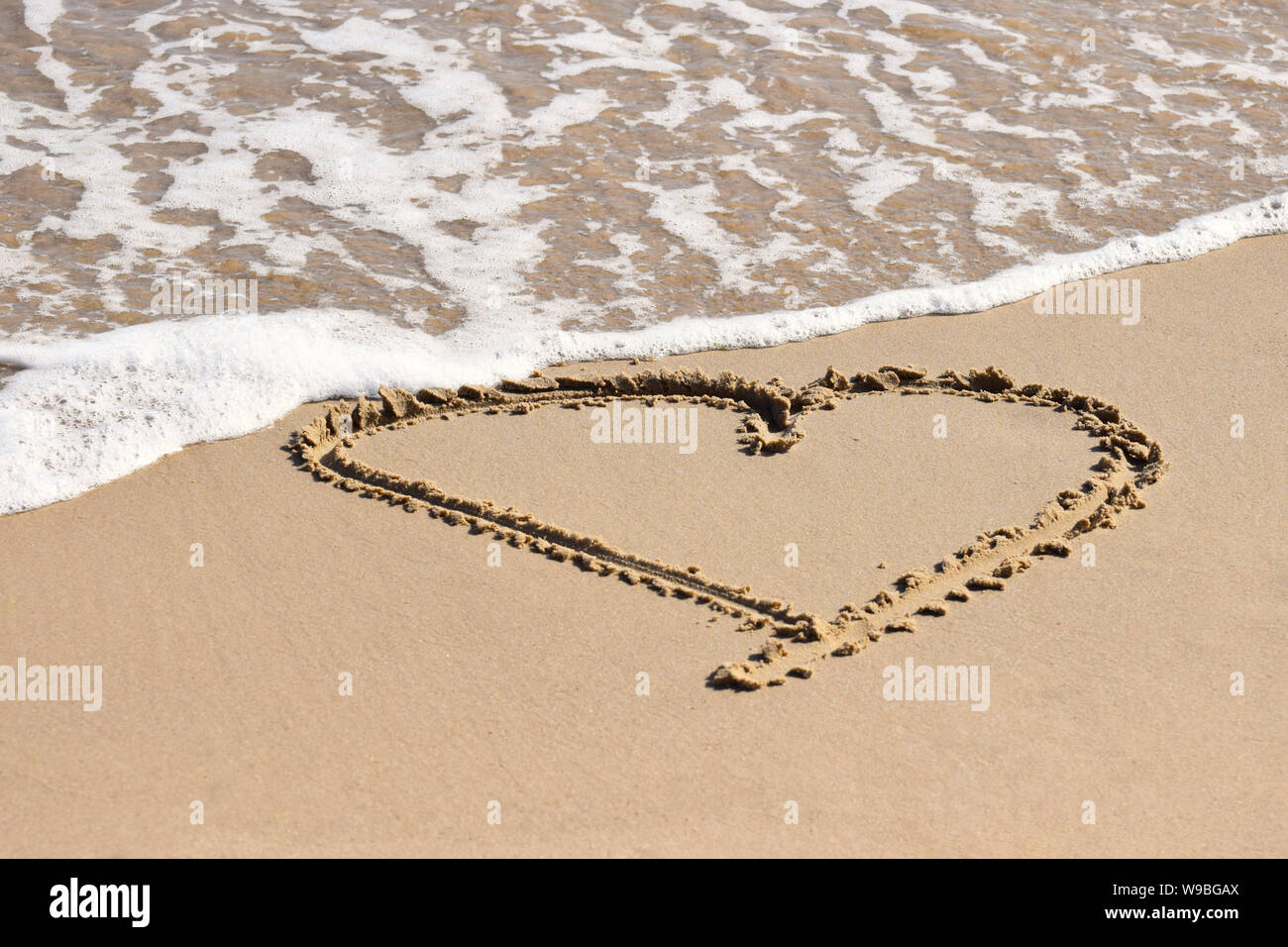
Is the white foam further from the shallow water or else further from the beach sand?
the beach sand

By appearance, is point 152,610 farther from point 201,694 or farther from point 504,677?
point 504,677

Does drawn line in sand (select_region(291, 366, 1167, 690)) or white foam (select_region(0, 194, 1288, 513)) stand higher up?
drawn line in sand (select_region(291, 366, 1167, 690))

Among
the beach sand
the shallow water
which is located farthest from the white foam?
the beach sand

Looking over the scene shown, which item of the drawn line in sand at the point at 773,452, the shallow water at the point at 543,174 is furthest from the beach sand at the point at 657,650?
the shallow water at the point at 543,174

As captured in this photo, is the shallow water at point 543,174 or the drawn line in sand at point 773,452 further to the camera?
the shallow water at point 543,174

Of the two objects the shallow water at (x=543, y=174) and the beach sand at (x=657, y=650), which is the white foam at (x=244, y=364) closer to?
the shallow water at (x=543, y=174)

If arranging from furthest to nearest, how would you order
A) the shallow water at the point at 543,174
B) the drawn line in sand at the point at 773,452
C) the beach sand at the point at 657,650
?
the shallow water at the point at 543,174
the drawn line in sand at the point at 773,452
the beach sand at the point at 657,650

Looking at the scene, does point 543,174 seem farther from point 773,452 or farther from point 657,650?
point 657,650
